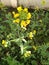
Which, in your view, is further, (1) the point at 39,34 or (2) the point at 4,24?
(2) the point at 4,24

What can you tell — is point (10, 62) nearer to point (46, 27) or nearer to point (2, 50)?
point (2, 50)

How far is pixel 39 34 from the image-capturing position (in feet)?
9.88

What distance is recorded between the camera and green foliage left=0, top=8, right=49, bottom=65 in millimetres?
2580

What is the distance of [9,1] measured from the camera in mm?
3578

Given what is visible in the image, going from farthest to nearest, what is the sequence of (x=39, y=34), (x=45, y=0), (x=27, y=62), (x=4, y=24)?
1. (x=45, y=0)
2. (x=4, y=24)
3. (x=39, y=34)
4. (x=27, y=62)

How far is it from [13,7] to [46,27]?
693 millimetres

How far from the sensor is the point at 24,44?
8.54ft

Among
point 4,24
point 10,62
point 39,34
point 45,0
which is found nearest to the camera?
point 10,62

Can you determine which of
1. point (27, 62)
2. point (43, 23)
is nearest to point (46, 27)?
point (43, 23)

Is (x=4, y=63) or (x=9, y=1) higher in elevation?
(x=9, y=1)

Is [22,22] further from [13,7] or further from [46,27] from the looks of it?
[13,7]

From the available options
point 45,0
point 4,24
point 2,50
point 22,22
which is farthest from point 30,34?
point 45,0

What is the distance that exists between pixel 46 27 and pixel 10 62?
0.90 meters

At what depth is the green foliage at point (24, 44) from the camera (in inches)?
102
